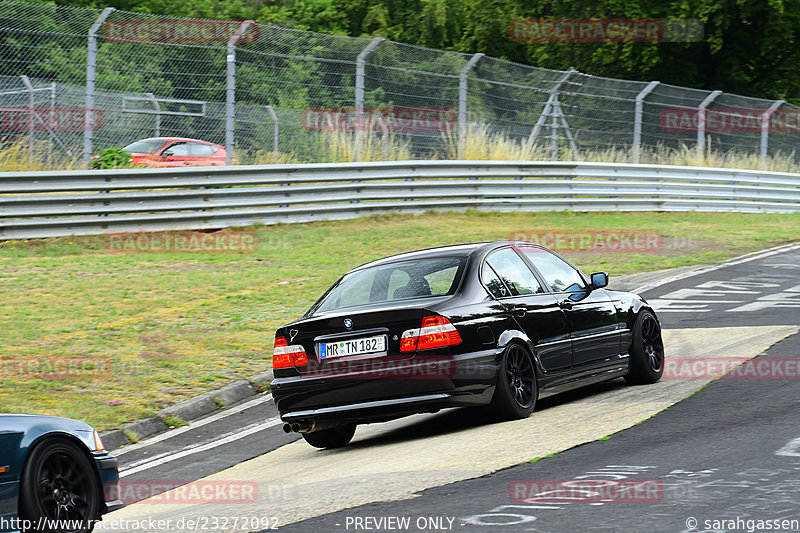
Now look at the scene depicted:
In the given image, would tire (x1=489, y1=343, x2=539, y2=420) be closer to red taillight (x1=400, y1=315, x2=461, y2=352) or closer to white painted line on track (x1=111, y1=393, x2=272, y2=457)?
red taillight (x1=400, y1=315, x2=461, y2=352)

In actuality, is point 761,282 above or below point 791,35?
below

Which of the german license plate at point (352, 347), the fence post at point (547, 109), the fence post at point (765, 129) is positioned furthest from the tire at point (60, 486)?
the fence post at point (765, 129)

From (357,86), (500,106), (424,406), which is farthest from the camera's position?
(500,106)

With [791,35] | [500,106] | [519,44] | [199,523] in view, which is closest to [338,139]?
[500,106]

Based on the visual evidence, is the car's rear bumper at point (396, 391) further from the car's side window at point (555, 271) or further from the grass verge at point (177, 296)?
the grass verge at point (177, 296)

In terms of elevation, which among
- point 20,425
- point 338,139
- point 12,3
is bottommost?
point 20,425

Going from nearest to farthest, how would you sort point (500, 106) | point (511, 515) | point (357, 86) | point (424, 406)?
point (511, 515) → point (424, 406) → point (357, 86) → point (500, 106)

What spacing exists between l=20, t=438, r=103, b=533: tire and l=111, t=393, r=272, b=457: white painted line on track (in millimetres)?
2520

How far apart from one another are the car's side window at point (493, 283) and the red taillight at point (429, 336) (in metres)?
0.78

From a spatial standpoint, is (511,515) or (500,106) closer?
(511,515)

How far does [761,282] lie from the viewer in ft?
53.4

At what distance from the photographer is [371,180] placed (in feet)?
72.1

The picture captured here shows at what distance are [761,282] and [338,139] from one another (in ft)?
30.0

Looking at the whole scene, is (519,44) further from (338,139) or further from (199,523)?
(199,523)
